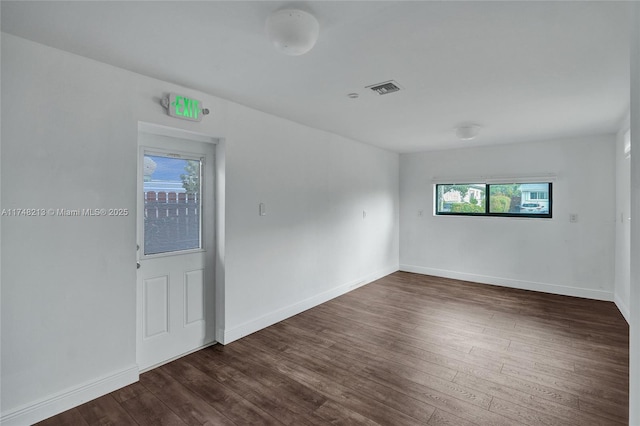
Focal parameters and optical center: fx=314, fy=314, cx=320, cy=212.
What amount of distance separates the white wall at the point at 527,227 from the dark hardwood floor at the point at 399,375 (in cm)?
92

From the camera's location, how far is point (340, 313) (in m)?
4.09

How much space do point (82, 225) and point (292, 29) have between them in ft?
6.54

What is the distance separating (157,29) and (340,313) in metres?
3.49

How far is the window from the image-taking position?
5.14m

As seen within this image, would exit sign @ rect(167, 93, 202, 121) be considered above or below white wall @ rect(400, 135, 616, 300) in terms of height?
above

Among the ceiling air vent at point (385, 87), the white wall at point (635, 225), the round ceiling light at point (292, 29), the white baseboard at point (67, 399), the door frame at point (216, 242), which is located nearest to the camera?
the white wall at point (635, 225)

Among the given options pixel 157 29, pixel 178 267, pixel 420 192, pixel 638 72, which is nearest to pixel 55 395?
pixel 178 267

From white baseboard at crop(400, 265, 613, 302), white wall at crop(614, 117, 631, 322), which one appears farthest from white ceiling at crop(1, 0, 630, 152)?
white baseboard at crop(400, 265, 613, 302)

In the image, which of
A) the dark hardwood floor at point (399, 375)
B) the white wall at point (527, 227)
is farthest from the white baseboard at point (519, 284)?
the dark hardwood floor at point (399, 375)

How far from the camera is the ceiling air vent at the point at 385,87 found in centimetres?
268

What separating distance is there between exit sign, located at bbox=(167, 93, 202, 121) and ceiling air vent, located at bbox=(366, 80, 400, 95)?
1.56m

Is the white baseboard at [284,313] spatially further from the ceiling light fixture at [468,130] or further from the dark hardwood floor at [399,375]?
the ceiling light fixture at [468,130]

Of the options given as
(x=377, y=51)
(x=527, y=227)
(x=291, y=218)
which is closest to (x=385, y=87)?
(x=377, y=51)

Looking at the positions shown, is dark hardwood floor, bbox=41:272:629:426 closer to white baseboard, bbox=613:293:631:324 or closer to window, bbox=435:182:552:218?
white baseboard, bbox=613:293:631:324
